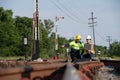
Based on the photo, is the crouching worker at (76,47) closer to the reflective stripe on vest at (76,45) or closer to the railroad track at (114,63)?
the reflective stripe on vest at (76,45)

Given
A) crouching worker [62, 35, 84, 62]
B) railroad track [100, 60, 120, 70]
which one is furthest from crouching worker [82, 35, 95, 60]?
railroad track [100, 60, 120, 70]

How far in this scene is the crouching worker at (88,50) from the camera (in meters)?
13.2

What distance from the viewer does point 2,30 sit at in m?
81.9

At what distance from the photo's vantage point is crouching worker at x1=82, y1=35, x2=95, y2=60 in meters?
13.2

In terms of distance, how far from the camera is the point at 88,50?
1354 centimetres

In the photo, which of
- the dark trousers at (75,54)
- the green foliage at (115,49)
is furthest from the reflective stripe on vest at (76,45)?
the green foliage at (115,49)

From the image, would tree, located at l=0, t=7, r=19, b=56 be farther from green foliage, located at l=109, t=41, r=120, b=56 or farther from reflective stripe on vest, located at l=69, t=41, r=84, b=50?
reflective stripe on vest, located at l=69, t=41, r=84, b=50

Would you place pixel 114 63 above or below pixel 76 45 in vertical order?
below

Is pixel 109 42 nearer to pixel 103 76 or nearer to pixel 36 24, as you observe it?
pixel 36 24

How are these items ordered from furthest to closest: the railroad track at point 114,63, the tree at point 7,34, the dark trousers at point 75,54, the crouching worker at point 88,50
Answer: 1. the tree at point 7,34
2. the railroad track at point 114,63
3. the dark trousers at point 75,54
4. the crouching worker at point 88,50

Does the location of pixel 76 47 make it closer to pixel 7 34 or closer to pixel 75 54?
pixel 75 54

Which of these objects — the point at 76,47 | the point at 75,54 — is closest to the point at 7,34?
the point at 75,54

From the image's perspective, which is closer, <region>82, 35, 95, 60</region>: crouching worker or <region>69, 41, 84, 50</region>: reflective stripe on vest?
<region>82, 35, 95, 60</region>: crouching worker

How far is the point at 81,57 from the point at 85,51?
1.29 feet
